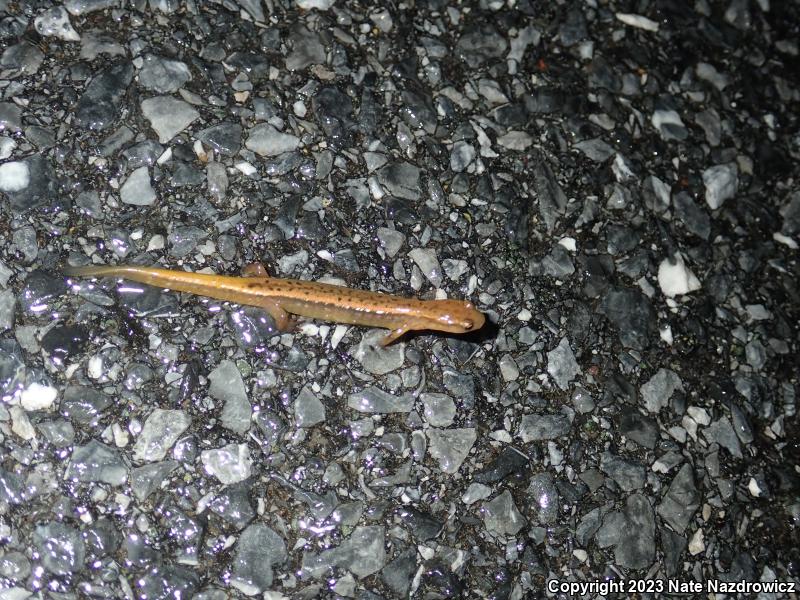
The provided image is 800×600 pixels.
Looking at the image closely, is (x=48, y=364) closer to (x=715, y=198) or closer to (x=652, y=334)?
(x=652, y=334)

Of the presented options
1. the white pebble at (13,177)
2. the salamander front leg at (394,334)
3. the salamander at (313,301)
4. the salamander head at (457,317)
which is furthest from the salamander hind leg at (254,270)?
the white pebble at (13,177)

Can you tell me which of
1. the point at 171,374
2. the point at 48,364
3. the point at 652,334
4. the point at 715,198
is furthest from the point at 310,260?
the point at 715,198

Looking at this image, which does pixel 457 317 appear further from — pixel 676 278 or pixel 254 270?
pixel 676 278

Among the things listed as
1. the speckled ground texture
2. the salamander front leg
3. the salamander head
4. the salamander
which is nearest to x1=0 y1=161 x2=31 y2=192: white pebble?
the speckled ground texture

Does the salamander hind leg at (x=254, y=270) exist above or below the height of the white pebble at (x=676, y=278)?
above

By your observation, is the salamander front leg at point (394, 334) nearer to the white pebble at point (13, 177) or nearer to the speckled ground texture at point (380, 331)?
the speckled ground texture at point (380, 331)

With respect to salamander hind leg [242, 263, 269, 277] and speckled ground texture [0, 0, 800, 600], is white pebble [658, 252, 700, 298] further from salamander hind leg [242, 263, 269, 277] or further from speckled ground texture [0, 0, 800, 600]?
salamander hind leg [242, 263, 269, 277]
